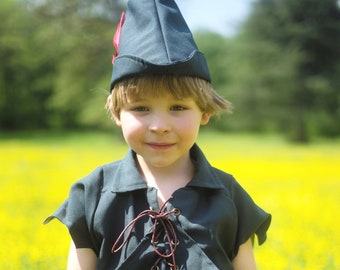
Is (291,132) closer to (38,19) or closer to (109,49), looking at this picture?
(109,49)

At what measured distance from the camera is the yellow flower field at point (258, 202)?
448 cm

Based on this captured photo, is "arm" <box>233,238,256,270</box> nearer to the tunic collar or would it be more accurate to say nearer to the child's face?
the tunic collar

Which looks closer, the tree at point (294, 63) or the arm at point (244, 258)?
the arm at point (244, 258)

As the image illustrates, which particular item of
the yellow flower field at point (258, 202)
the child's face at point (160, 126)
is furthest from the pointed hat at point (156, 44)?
the yellow flower field at point (258, 202)

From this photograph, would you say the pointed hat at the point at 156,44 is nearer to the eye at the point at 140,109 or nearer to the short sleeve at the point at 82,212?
the eye at the point at 140,109

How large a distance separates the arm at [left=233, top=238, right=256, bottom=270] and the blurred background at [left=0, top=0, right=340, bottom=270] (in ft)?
3.11

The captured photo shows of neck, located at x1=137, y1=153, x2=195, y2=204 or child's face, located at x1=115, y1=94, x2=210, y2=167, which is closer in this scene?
child's face, located at x1=115, y1=94, x2=210, y2=167

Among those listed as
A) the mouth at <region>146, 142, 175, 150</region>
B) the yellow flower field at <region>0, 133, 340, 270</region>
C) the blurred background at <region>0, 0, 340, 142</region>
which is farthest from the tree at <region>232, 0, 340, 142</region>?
the mouth at <region>146, 142, 175, 150</region>

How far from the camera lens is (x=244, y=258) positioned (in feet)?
7.67

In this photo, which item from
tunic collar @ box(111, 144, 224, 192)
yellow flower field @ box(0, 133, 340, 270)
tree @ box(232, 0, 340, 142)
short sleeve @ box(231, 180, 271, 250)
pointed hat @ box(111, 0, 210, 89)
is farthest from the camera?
tree @ box(232, 0, 340, 142)

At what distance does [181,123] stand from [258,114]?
75.3ft

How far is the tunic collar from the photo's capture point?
7.16 feet

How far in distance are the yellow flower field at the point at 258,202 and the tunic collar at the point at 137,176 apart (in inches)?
82.4

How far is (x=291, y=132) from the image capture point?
2420 cm
